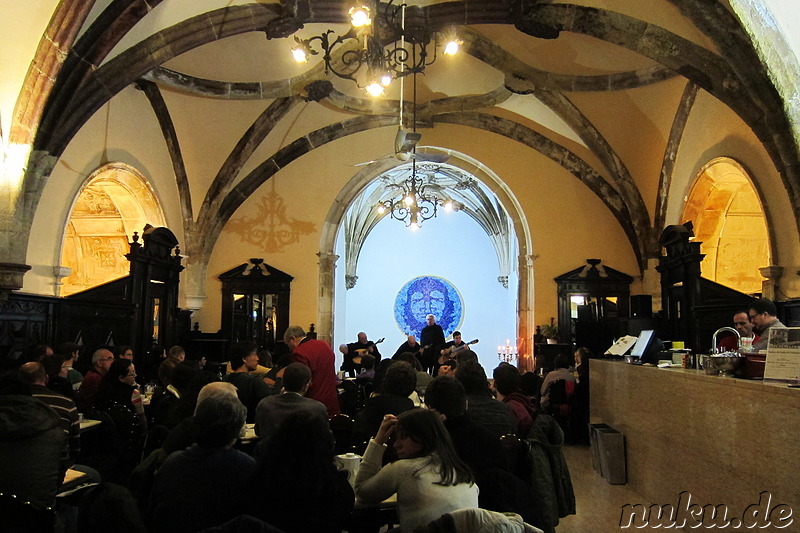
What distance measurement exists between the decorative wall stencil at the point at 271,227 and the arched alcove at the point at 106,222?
192cm

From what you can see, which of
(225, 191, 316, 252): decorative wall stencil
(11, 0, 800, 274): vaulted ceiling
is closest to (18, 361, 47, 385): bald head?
(11, 0, 800, 274): vaulted ceiling

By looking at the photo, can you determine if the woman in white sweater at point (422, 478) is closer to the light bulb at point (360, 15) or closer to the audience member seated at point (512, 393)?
the audience member seated at point (512, 393)

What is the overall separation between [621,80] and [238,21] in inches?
211

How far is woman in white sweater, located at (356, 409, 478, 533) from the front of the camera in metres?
2.21

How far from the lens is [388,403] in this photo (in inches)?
142

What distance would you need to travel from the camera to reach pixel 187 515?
2061mm

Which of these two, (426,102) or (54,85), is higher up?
(426,102)

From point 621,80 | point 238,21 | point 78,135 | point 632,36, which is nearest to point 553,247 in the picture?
point 621,80

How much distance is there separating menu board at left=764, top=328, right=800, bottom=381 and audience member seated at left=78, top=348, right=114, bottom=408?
13.5 feet

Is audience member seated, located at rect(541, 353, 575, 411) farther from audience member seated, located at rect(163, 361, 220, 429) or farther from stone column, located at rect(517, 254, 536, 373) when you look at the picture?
stone column, located at rect(517, 254, 536, 373)

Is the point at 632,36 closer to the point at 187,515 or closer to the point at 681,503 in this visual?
the point at 681,503

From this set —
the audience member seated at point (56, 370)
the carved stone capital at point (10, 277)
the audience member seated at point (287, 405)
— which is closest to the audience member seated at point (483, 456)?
the audience member seated at point (287, 405)

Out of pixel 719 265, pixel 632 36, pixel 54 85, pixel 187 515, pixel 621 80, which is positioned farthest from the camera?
pixel 719 265

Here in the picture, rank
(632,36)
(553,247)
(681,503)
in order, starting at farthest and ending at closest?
(553,247) < (632,36) < (681,503)
